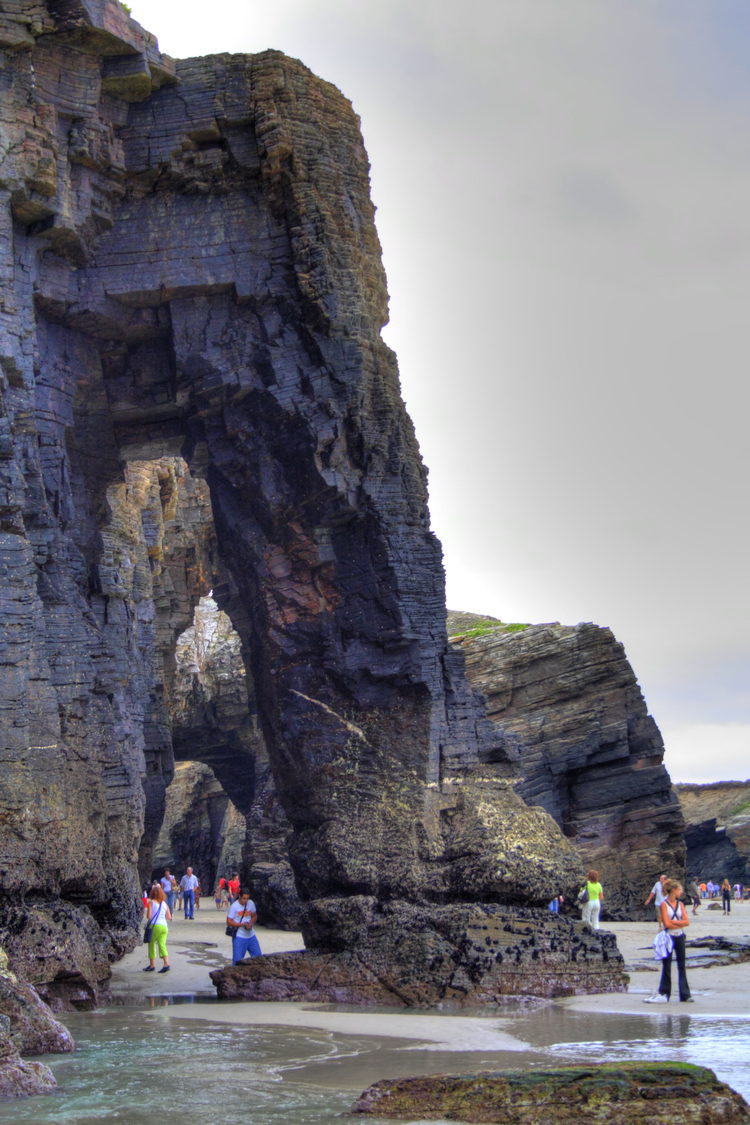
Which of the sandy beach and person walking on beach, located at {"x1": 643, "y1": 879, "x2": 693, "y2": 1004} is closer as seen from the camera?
the sandy beach

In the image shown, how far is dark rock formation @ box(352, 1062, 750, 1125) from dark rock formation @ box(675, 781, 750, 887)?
68.3m

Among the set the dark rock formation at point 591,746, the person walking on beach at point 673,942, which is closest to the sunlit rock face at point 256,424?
the person walking on beach at point 673,942

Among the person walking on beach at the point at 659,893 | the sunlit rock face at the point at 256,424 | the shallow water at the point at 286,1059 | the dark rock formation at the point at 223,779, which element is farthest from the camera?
the dark rock formation at the point at 223,779

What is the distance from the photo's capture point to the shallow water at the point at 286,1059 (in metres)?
10.4

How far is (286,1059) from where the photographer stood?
43.0ft

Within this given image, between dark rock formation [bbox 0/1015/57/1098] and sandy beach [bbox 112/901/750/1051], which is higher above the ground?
dark rock formation [bbox 0/1015/57/1098]

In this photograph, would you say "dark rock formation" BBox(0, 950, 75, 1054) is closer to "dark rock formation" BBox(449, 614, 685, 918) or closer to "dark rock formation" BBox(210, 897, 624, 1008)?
"dark rock formation" BBox(210, 897, 624, 1008)

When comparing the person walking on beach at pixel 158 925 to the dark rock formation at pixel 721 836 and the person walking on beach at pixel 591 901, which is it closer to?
the person walking on beach at pixel 591 901

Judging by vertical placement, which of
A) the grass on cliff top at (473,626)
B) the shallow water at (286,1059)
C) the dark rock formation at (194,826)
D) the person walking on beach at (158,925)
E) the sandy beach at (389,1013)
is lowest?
the sandy beach at (389,1013)

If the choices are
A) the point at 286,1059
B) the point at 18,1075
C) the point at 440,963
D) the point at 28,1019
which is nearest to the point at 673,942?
the point at 440,963

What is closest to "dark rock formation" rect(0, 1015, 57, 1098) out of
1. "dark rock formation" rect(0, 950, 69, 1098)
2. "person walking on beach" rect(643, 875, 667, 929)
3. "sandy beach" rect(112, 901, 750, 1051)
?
"dark rock formation" rect(0, 950, 69, 1098)

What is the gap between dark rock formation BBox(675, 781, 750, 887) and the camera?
76.4 m

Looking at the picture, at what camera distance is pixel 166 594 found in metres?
41.8

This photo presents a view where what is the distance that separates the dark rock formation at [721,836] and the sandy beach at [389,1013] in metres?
51.8
